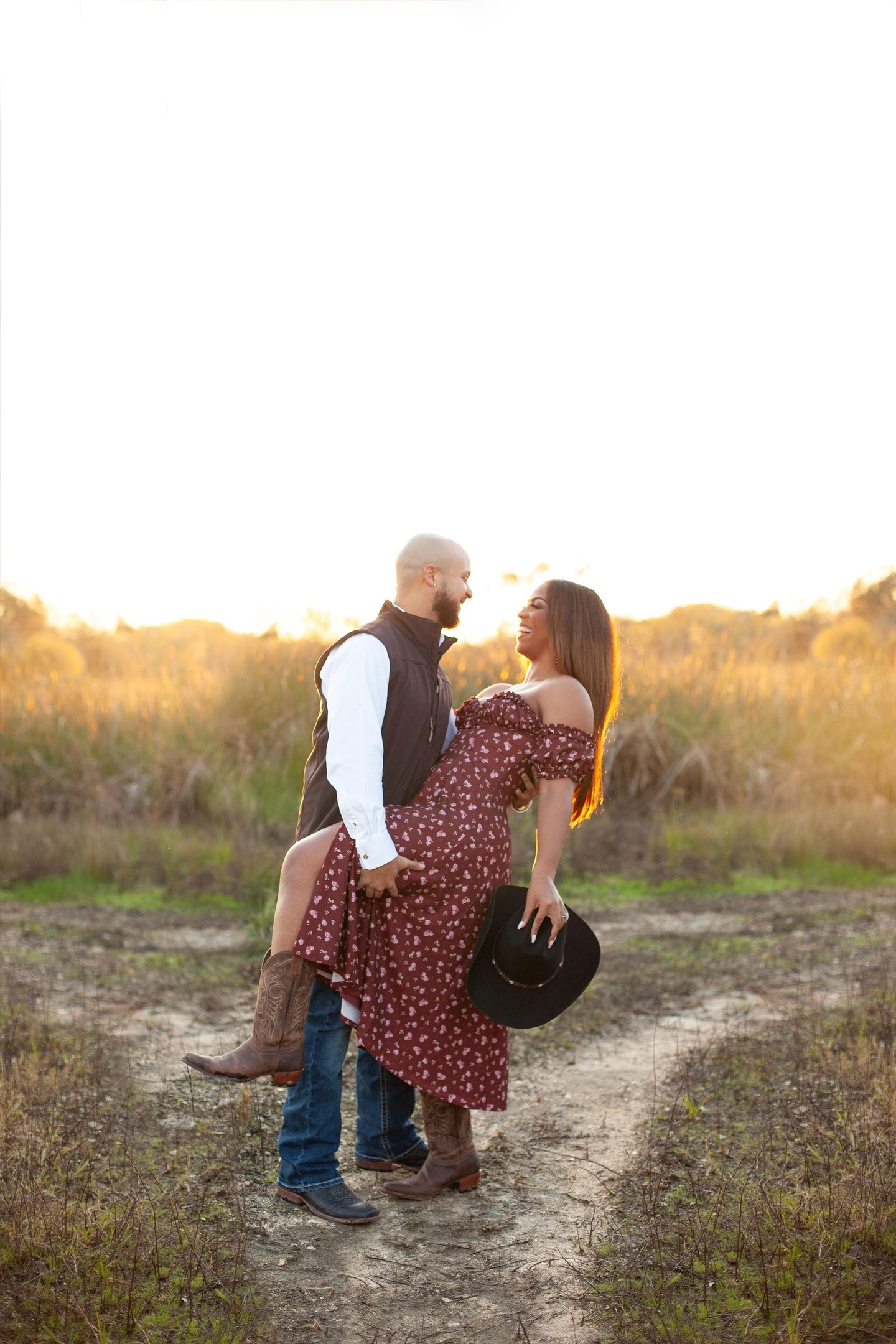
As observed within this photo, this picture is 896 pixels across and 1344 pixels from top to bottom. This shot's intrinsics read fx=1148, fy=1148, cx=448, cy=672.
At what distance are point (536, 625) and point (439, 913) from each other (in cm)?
99

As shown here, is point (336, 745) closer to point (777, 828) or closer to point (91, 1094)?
point (91, 1094)

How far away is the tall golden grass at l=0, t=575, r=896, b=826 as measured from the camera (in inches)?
434

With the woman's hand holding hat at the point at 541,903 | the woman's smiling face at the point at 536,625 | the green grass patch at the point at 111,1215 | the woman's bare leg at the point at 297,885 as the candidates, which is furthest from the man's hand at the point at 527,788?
the green grass patch at the point at 111,1215

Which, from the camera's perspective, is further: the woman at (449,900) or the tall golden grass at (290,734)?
the tall golden grass at (290,734)

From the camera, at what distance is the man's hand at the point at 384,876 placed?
3367 mm

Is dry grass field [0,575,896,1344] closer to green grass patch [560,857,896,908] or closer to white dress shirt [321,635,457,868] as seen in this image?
green grass patch [560,857,896,908]

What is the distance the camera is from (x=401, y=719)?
362 cm

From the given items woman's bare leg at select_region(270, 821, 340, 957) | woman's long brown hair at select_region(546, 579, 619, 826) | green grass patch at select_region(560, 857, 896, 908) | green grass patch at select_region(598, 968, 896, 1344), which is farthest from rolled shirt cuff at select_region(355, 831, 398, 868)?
green grass patch at select_region(560, 857, 896, 908)

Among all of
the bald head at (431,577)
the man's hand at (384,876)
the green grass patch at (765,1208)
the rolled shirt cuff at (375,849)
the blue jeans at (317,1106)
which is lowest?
the green grass patch at (765,1208)

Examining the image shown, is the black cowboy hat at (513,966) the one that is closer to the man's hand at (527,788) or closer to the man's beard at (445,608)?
the man's hand at (527,788)

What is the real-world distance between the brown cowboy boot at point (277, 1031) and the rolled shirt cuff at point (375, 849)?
38cm

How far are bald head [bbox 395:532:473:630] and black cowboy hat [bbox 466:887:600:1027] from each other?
3.03 feet

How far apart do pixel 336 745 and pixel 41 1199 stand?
61.5 inches

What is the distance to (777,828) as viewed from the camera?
33.5ft
